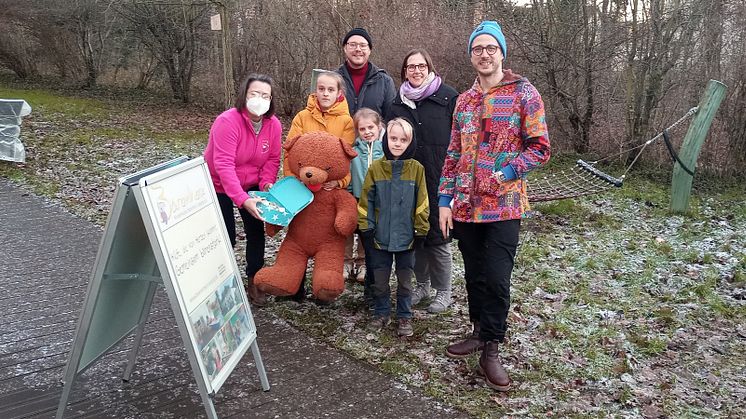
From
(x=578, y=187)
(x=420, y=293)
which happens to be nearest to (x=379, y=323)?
(x=420, y=293)

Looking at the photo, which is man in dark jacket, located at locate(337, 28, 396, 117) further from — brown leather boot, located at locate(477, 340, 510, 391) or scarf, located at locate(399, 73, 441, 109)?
brown leather boot, located at locate(477, 340, 510, 391)

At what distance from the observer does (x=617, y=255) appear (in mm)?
6738

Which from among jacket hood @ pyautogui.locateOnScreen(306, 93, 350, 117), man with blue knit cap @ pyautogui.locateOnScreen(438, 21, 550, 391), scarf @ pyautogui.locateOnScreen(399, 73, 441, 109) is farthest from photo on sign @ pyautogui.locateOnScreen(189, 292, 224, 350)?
scarf @ pyautogui.locateOnScreen(399, 73, 441, 109)

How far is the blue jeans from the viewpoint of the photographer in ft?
15.0

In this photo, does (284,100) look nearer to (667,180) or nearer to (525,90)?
(667,180)

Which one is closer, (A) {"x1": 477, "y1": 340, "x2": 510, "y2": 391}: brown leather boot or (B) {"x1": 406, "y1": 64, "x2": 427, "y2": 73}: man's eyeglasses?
(A) {"x1": 477, "y1": 340, "x2": 510, "y2": 391}: brown leather boot

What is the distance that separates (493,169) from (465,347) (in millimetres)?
1230

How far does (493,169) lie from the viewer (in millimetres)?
3764

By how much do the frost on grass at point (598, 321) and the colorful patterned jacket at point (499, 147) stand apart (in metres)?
1.05

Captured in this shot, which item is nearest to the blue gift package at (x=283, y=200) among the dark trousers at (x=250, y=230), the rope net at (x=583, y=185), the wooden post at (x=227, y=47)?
the dark trousers at (x=250, y=230)

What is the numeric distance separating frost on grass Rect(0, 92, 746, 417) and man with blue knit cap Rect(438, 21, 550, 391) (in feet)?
1.15

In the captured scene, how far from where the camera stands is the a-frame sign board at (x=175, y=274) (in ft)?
9.89

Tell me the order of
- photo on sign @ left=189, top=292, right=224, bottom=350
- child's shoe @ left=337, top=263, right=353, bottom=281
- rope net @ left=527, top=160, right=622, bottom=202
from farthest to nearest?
rope net @ left=527, top=160, right=622, bottom=202 → child's shoe @ left=337, top=263, right=353, bottom=281 → photo on sign @ left=189, top=292, right=224, bottom=350

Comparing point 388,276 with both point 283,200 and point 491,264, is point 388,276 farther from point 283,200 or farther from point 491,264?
point 491,264
